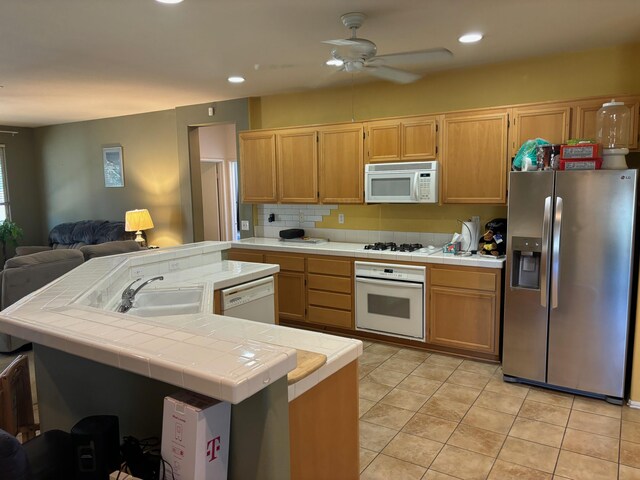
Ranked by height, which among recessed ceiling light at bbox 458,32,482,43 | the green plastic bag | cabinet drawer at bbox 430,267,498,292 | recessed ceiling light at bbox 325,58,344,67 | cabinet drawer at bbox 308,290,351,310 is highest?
recessed ceiling light at bbox 458,32,482,43

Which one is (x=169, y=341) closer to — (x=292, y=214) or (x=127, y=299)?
(x=127, y=299)

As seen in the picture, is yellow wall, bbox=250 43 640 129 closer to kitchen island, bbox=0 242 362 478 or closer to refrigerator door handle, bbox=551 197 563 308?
refrigerator door handle, bbox=551 197 563 308

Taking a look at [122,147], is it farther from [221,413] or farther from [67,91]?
[221,413]

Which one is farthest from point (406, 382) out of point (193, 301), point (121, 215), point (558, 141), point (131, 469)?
point (121, 215)

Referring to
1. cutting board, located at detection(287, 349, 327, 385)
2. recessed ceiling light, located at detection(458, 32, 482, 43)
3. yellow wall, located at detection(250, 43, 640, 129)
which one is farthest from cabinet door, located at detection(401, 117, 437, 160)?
cutting board, located at detection(287, 349, 327, 385)

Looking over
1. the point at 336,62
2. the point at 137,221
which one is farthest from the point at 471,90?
the point at 137,221

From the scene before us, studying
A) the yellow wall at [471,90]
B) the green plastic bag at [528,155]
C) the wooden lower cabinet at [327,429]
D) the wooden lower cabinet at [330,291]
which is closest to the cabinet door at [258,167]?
the yellow wall at [471,90]

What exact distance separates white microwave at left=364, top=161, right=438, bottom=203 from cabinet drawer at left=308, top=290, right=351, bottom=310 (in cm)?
98

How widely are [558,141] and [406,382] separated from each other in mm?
2248

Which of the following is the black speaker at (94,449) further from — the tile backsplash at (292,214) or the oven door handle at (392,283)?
the tile backsplash at (292,214)

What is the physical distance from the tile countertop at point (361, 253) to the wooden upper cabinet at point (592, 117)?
1.14 m

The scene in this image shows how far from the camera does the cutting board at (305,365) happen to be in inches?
57.4

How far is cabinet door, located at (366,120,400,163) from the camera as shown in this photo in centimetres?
445

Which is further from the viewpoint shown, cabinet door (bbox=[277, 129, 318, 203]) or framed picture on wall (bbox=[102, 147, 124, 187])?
framed picture on wall (bbox=[102, 147, 124, 187])
